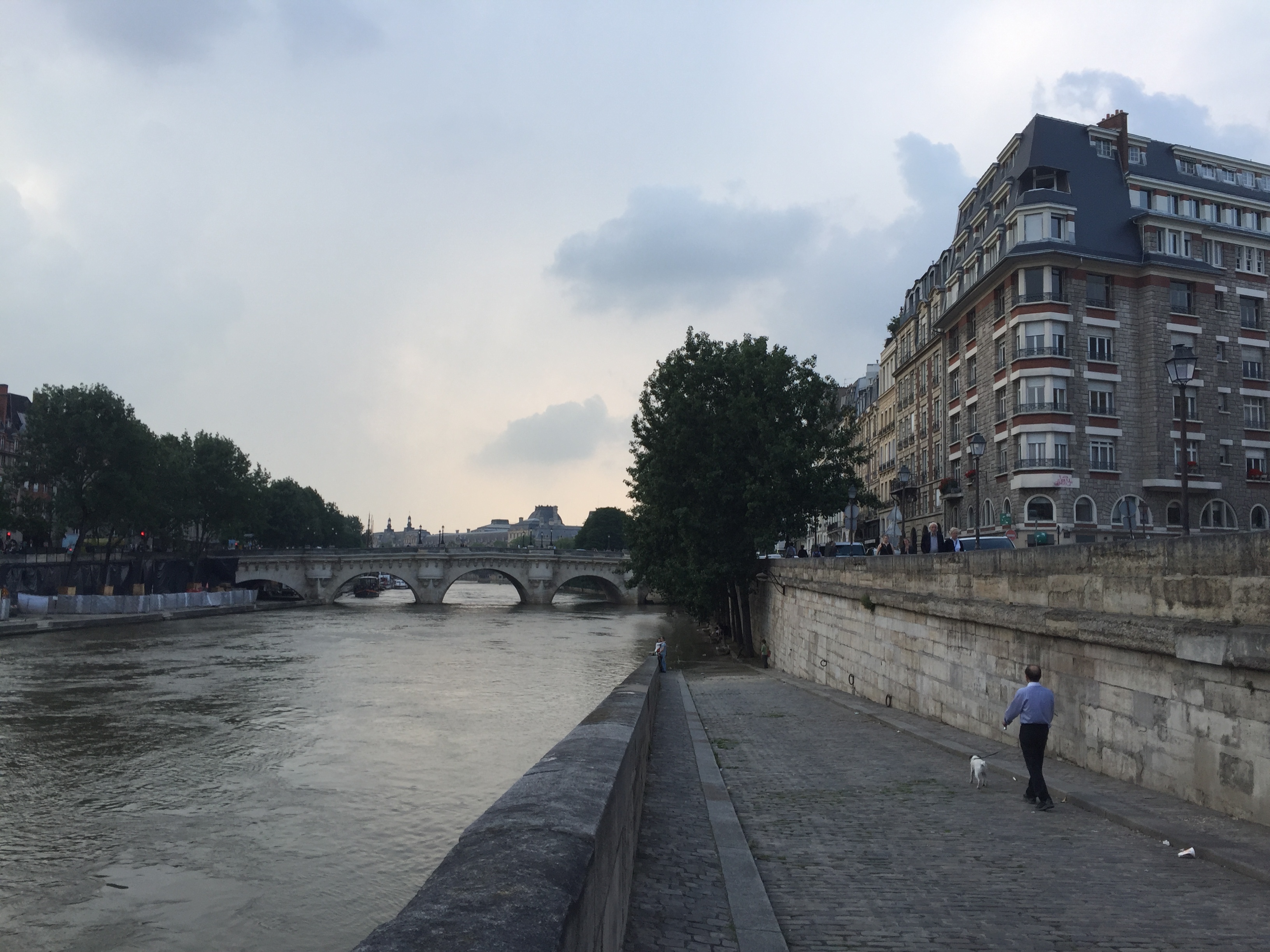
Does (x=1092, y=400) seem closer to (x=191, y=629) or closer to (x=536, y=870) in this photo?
(x=536, y=870)

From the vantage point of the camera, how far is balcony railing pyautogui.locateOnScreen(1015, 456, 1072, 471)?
3512cm

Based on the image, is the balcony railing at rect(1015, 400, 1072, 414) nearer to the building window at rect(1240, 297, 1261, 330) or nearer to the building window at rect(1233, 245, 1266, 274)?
the building window at rect(1240, 297, 1261, 330)

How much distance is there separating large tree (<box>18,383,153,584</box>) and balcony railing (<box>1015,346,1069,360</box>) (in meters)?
54.3

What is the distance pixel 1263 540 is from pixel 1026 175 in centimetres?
3455

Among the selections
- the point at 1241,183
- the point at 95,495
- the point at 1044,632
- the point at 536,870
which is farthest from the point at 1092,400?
the point at 95,495

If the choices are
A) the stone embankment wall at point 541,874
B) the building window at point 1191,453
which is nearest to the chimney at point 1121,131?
the building window at point 1191,453

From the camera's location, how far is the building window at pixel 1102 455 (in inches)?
1405

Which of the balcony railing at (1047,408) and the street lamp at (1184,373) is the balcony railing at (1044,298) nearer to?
the balcony railing at (1047,408)

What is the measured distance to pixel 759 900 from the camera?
6141mm

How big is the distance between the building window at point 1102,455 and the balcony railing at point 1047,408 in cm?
159

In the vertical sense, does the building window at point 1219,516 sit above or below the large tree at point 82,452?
below

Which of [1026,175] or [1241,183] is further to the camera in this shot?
[1241,183]

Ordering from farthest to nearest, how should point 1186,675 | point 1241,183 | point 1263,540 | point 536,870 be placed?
point 1241,183 < point 1186,675 < point 1263,540 < point 536,870

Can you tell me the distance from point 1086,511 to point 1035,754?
29.4 meters
